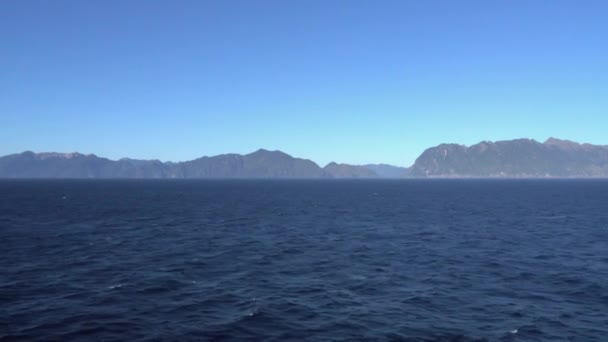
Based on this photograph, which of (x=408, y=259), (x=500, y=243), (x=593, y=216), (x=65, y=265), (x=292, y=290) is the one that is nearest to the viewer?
(x=292, y=290)

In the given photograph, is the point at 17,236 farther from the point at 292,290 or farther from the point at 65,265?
the point at 292,290

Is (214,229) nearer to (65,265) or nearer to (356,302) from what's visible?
(65,265)

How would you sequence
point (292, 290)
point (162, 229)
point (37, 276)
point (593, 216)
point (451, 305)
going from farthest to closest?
1. point (593, 216)
2. point (162, 229)
3. point (37, 276)
4. point (292, 290)
5. point (451, 305)

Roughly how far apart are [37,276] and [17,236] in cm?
3245

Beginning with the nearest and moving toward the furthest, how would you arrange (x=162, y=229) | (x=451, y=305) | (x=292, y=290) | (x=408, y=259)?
(x=451, y=305) → (x=292, y=290) → (x=408, y=259) → (x=162, y=229)

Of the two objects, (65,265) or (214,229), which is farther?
(214,229)

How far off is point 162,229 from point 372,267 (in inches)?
1838

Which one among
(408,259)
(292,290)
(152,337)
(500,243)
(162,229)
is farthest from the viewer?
(162,229)

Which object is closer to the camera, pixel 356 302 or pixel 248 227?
pixel 356 302

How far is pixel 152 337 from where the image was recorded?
29703mm

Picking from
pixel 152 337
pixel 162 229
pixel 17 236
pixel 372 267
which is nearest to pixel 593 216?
pixel 372 267

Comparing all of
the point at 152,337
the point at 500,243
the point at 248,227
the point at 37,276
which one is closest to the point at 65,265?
the point at 37,276

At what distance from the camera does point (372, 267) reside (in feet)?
167

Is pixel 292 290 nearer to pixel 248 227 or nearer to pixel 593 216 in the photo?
pixel 248 227
